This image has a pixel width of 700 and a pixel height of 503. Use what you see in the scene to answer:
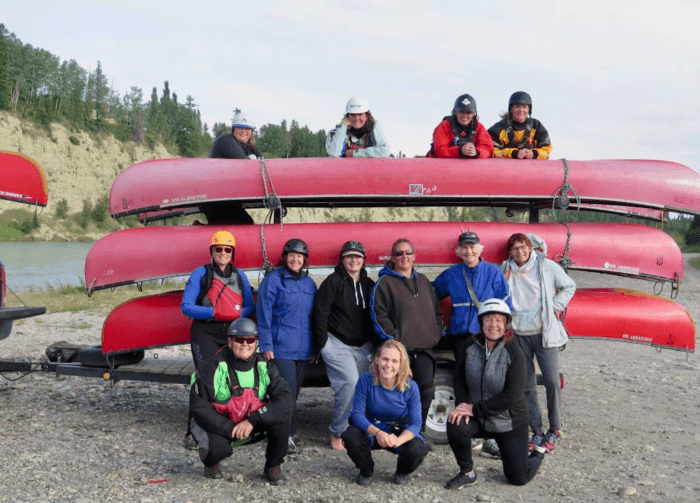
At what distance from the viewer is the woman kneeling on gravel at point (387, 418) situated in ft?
15.5

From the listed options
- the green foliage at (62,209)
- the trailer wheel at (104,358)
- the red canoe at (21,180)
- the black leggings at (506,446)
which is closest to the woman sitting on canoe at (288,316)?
the black leggings at (506,446)

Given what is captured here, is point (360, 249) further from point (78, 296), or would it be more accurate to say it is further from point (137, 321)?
point (78, 296)

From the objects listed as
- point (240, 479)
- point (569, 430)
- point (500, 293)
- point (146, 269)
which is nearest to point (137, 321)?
point (146, 269)

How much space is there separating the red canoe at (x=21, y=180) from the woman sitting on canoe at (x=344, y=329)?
3.59 m

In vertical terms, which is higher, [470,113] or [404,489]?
[470,113]

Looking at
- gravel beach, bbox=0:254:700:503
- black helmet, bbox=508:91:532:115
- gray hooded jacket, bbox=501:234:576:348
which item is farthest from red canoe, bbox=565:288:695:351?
black helmet, bbox=508:91:532:115

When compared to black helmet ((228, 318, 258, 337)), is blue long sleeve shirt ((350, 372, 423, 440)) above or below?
below

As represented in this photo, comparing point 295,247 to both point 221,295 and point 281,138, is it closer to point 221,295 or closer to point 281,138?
point 221,295

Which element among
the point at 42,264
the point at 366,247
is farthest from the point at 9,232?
the point at 366,247

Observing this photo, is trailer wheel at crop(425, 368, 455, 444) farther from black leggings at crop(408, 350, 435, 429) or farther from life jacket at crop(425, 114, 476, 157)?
life jacket at crop(425, 114, 476, 157)

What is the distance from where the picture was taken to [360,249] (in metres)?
5.71

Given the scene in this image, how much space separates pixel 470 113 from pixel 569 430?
11.6ft

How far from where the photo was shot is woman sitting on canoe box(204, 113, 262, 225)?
270 inches

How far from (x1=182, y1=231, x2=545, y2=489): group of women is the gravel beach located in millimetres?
208
